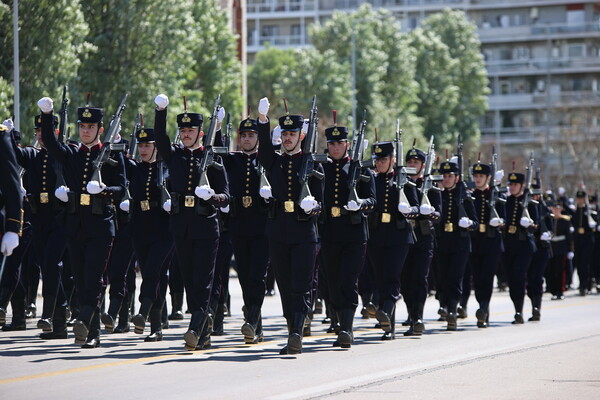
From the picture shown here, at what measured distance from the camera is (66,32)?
3059 centimetres

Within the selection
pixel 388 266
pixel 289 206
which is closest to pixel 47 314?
pixel 289 206

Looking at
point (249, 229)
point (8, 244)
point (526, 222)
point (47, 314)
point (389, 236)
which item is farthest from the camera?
point (526, 222)

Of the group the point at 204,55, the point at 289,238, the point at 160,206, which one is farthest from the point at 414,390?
the point at 204,55

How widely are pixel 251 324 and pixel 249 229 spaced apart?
113cm

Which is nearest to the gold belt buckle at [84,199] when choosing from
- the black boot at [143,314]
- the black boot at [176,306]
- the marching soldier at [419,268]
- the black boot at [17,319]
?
the black boot at [143,314]

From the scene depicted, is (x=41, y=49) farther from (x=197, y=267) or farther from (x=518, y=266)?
(x=197, y=267)

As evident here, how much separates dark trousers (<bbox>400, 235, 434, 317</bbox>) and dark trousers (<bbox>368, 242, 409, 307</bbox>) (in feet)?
2.01

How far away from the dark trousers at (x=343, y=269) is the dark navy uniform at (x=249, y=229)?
2.32ft

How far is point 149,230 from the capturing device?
596 inches

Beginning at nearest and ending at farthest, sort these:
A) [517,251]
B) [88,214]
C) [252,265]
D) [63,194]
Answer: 1. [88,214]
2. [63,194]
3. [252,265]
4. [517,251]

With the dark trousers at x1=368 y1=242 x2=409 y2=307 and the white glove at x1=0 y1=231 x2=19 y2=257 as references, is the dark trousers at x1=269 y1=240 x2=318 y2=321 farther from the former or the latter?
the white glove at x1=0 y1=231 x2=19 y2=257

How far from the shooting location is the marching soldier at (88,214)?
13492 millimetres

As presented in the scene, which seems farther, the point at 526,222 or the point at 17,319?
the point at 526,222

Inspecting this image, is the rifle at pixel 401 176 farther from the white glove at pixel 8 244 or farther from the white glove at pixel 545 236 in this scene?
the white glove at pixel 8 244
